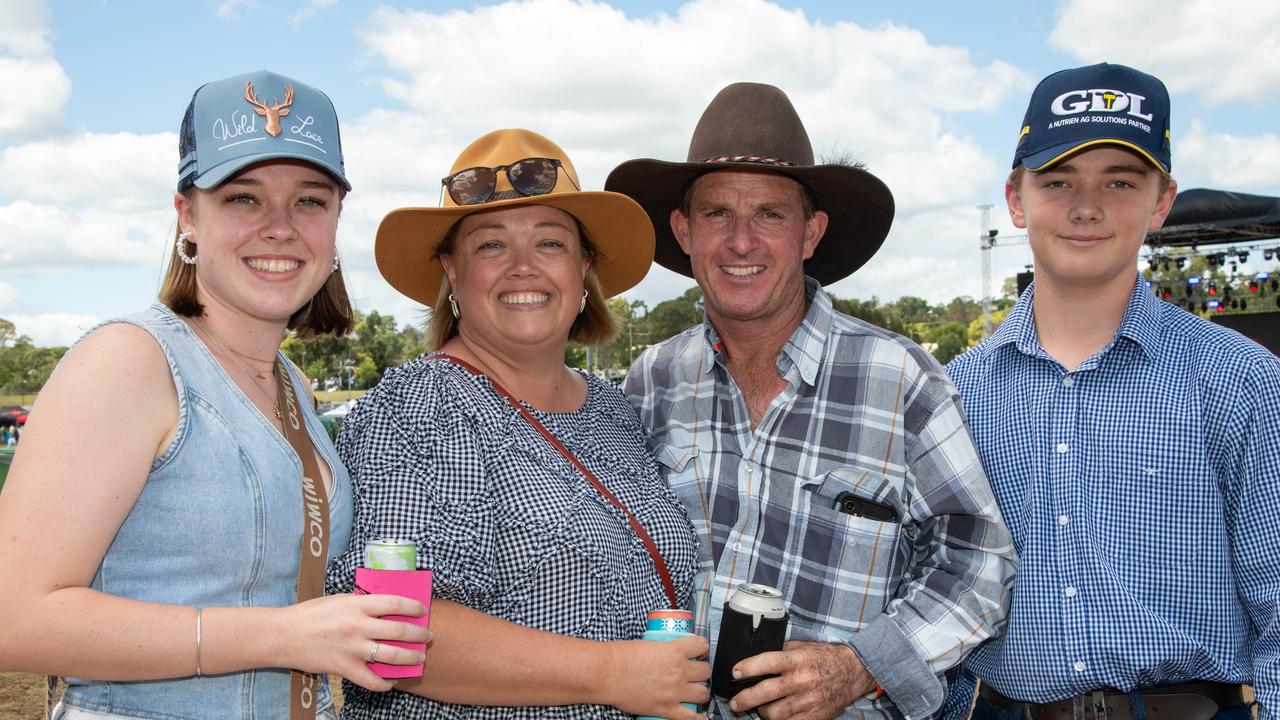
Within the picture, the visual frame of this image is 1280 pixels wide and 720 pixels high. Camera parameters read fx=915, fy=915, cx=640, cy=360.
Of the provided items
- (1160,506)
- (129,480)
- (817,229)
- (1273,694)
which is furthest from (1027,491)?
(129,480)

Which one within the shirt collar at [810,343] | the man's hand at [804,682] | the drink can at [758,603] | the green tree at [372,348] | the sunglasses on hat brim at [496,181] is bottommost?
the man's hand at [804,682]

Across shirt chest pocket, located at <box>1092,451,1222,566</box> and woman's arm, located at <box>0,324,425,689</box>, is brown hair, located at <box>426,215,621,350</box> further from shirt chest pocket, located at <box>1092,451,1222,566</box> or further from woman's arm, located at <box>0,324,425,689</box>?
shirt chest pocket, located at <box>1092,451,1222,566</box>

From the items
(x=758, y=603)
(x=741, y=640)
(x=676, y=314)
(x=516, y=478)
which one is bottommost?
(x=741, y=640)

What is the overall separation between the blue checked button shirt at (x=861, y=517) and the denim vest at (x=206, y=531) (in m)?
1.35

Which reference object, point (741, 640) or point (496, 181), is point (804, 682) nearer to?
point (741, 640)

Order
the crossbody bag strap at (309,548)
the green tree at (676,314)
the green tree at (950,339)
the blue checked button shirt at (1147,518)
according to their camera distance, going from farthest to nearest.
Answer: the green tree at (676,314) < the green tree at (950,339) < the blue checked button shirt at (1147,518) < the crossbody bag strap at (309,548)

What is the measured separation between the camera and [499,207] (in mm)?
2975

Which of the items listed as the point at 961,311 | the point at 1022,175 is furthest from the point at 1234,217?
the point at 961,311

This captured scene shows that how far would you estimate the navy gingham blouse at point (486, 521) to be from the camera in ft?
8.02

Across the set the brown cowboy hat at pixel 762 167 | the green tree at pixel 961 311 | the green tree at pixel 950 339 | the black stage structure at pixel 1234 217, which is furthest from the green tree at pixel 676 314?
the brown cowboy hat at pixel 762 167

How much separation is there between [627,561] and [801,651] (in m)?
0.56

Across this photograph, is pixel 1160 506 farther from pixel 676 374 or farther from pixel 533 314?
pixel 533 314

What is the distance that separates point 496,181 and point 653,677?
5.25 ft

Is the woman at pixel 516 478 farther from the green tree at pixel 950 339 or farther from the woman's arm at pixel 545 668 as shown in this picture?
the green tree at pixel 950 339
